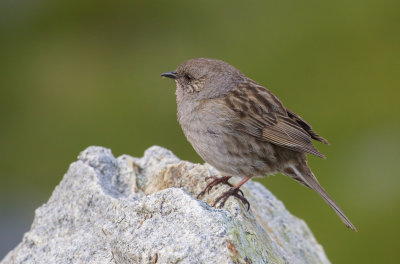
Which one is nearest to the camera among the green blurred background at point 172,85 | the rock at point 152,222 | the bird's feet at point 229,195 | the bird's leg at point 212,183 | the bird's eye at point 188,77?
the rock at point 152,222

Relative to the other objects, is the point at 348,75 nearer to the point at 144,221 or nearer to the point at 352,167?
the point at 352,167

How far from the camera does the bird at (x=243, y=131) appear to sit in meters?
6.32

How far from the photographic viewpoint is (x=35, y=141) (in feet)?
48.0

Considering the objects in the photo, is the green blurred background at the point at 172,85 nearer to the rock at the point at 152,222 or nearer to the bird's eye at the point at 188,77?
the bird's eye at the point at 188,77

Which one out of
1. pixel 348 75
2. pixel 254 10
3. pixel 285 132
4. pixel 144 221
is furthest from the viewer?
pixel 254 10

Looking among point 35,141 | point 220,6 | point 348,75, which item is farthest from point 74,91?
point 348,75

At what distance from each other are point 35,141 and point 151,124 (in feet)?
7.87

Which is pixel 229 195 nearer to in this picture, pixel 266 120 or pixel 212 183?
→ pixel 212 183

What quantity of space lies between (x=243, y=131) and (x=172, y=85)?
855 centimetres

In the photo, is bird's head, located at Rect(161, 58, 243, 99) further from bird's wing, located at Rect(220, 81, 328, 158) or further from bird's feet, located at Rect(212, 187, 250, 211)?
bird's feet, located at Rect(212, 187, 250, 211)

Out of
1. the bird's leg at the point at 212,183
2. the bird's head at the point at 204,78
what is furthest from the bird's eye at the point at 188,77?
the bird's leg at the point at 212,183

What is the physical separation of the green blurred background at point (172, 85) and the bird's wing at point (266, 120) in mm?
4023

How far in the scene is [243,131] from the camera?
21.2 feet

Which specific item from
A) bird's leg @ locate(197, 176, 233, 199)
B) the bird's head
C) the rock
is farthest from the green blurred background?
bird's leg @ locate(197, 176, 233, 199)
